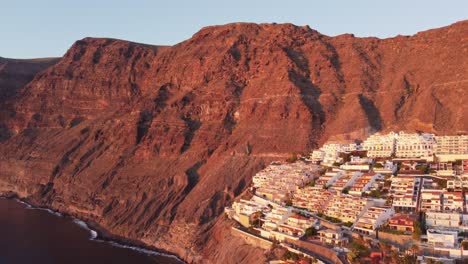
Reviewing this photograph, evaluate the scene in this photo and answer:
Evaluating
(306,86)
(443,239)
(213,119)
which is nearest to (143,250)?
(213,119)

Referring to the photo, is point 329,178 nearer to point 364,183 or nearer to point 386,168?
point 364,183

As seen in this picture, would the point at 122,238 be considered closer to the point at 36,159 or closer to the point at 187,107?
the point at 187,107

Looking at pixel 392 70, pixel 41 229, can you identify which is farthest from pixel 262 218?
pixel 392 70

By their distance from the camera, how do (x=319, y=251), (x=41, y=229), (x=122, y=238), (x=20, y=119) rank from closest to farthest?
(x=319, y=251), (x=122, y=238), (x=41, y=229), (x=20, y=119)

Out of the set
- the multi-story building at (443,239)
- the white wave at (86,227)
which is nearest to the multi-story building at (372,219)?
the multi-story building at (443,239)

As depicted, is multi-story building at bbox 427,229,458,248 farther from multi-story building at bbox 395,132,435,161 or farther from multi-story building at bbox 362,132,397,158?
multi-story building at bbox 362,132,397,158
